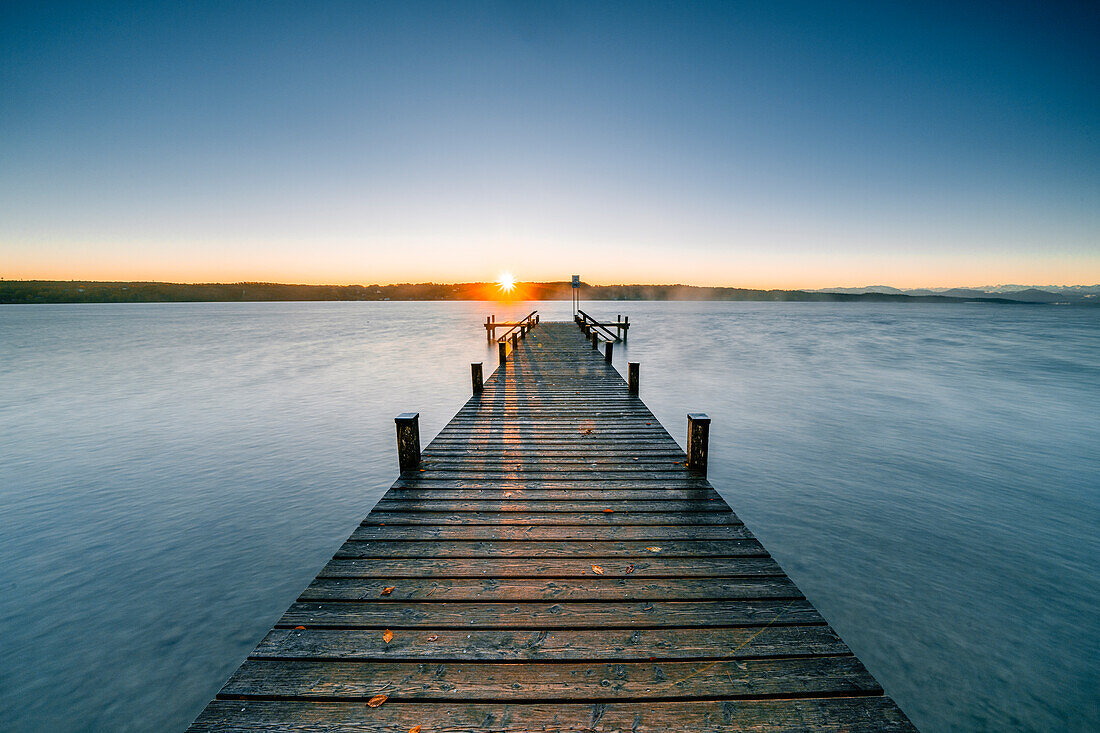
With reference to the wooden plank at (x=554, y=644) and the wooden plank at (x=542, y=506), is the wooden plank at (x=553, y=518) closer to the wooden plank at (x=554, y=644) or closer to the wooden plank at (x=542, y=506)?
the wooden plank at (x=542, y=506)

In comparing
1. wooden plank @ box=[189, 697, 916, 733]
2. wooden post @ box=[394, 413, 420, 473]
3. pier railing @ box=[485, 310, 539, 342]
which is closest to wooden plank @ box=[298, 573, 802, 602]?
wooden plank @ box=[189, 697, 916, 733]

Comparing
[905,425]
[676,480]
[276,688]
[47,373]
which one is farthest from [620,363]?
[47,373]

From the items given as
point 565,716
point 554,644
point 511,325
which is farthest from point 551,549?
point 511,325

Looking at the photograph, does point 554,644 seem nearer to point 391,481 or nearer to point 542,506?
point 542,506

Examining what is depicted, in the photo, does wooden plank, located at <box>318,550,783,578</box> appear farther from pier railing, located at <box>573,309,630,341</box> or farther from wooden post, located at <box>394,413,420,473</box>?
pier railing, located at <box>573,309,630,341</box>

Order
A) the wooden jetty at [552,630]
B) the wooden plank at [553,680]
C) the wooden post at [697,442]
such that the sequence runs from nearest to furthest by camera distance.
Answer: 1. the wooden jetty at [552,630]
2. the wooden plank at [553,680]
3. the wooden post at [697,442]

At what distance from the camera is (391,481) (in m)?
11.3

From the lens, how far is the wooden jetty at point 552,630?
2.84m

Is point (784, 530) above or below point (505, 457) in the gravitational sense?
below

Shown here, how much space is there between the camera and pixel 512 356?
2055cm

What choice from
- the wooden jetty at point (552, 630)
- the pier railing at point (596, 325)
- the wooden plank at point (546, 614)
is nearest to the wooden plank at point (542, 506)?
the wooden jetty at point (552, 630)

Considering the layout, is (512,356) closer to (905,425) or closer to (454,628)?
(905,425)

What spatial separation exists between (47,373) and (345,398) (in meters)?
21.1

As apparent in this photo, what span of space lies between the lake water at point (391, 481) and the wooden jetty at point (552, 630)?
9.72ft
